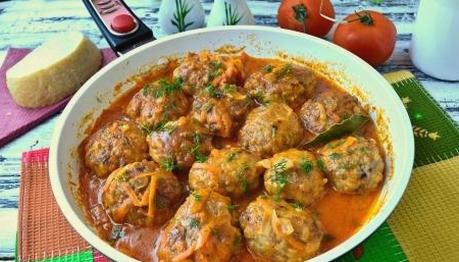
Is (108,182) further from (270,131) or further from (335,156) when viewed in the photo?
(335,156)

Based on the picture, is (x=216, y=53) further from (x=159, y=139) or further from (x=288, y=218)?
(x=288, y=218)

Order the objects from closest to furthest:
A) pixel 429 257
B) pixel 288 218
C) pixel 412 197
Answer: pixel 288 218 → pixel 429 257 → pixel 412 197

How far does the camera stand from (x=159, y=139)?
2947 millimetres

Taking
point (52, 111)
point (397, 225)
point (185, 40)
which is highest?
point (185, 40)

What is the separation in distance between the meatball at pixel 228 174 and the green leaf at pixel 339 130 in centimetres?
40

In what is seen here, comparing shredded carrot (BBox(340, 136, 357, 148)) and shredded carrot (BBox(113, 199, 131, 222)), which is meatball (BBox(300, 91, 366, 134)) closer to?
shredded carrot (BBox(340, 136, 357, 148))

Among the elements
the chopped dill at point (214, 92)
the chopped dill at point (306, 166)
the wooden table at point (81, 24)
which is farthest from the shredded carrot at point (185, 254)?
the wooden table at point (81, 24)

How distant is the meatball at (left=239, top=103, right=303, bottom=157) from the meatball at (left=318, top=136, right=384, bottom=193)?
0.25 m

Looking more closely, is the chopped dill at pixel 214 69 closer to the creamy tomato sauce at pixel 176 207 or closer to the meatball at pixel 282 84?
the meatball at pixel 282 84

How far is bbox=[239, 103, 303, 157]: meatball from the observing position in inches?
115

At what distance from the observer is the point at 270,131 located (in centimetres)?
294

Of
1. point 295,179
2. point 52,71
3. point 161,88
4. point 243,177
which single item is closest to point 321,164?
point 295,179

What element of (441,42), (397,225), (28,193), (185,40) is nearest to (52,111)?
(28,193)

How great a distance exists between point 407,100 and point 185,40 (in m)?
1.49
